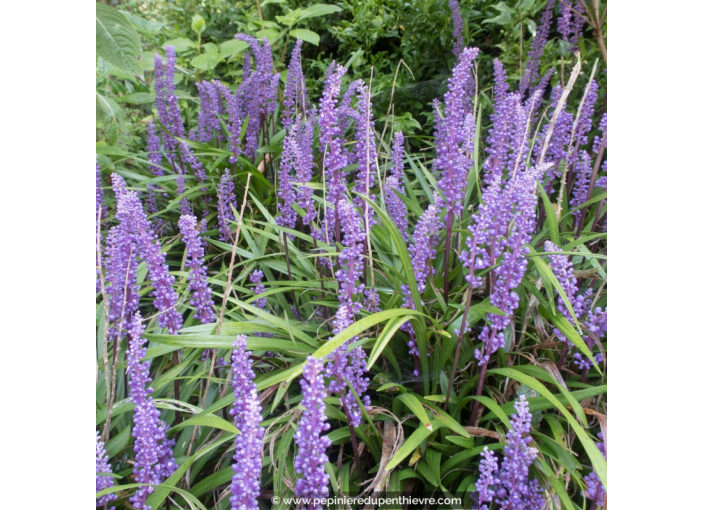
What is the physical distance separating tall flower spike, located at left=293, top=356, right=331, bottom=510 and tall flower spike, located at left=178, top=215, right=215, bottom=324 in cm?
68

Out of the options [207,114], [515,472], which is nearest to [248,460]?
[515,472]

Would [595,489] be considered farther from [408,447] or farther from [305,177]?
[305,177]

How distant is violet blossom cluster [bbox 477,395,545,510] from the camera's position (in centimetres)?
131

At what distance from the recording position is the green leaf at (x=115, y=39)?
6.77ft

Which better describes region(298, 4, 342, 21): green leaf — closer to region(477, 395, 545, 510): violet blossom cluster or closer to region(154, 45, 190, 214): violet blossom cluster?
region(154, 45, 190, 214): violet blossom cluster

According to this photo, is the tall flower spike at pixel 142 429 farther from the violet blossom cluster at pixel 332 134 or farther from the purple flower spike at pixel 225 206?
the purple flower spike at pixel 225 206

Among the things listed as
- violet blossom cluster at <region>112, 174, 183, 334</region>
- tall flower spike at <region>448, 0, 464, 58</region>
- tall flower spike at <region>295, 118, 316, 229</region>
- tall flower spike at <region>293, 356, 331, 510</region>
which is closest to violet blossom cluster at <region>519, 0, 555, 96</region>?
tall flower spike at <region>448, 0, 464, 58</region>

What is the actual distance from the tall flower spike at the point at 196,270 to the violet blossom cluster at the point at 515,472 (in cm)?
97

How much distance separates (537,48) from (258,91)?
1.63 meters

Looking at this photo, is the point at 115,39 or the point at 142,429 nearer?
the point at 142,429

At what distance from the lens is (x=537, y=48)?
288cm
